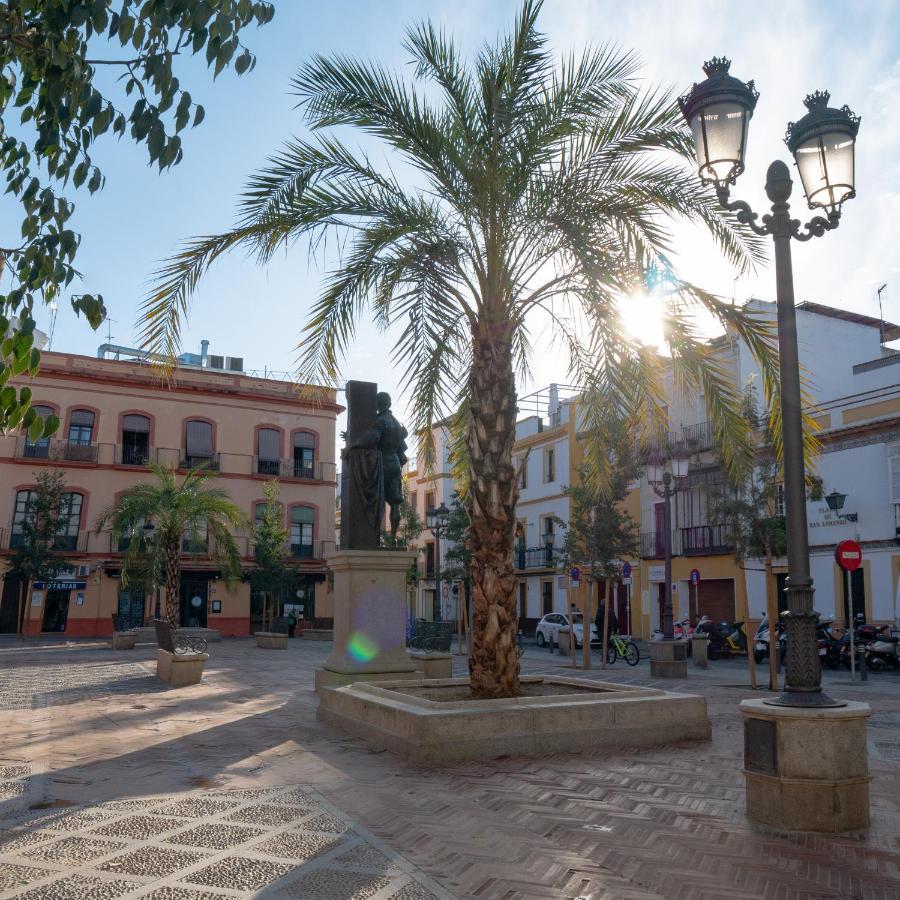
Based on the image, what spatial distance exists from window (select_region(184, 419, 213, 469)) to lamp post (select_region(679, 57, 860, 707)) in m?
35.1

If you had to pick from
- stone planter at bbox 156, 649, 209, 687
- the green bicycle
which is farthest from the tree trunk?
the green bicycle

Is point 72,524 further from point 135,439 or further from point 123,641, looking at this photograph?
point 123,641

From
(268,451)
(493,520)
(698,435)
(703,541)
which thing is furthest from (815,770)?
(268,451)

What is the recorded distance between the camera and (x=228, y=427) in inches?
1564

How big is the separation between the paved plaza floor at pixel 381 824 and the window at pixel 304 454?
105ft

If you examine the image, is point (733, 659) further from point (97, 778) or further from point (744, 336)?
point (97, 778)

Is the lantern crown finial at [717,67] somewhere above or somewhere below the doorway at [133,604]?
above

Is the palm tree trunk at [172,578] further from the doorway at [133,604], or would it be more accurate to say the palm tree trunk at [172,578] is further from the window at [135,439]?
the window at [135,439]

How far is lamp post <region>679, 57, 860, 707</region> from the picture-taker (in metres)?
5.68

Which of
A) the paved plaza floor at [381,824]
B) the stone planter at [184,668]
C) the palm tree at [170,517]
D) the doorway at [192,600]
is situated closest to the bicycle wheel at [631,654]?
the stone planter at [184,668]

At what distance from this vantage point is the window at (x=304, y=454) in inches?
1615

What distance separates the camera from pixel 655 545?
34.2 meters

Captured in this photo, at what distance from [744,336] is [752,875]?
16.8 ft

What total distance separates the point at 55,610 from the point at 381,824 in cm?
3353
